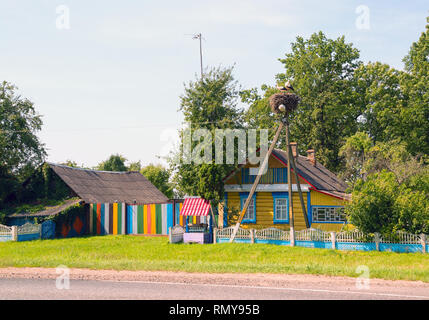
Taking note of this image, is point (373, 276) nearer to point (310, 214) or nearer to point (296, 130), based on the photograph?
point (310, 214)

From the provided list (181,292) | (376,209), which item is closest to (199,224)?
(376,209)

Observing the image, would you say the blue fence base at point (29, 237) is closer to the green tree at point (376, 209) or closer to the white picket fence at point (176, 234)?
the white picket fence at point (176, 234)

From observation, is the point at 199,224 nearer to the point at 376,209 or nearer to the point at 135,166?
the point at 376,209

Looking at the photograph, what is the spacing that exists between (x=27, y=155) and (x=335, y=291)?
3323 cm

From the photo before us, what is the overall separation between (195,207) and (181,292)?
43.8 ft

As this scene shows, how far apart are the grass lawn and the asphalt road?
2.82 meters

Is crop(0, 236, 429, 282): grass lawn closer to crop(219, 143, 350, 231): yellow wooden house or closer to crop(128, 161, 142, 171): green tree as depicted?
crop(219, 143, 350, 231): yellow wooden house

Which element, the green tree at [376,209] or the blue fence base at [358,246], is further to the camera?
the green tree at [376,209]

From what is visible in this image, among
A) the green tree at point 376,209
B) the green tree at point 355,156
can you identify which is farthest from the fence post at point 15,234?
the green tree at point 355,156

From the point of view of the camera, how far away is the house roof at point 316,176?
85.6 feet

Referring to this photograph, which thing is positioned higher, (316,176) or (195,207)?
(316,176)

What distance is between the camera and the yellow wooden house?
83.3 ft

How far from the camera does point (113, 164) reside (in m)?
64.9

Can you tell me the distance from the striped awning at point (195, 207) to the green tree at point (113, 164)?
4127 centimetres
